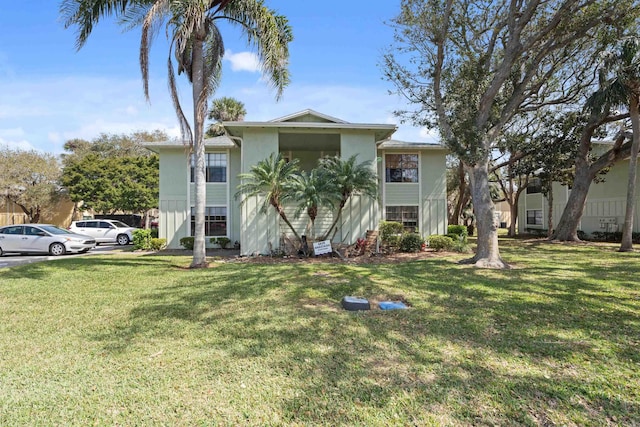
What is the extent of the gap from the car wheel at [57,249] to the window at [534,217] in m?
29.9

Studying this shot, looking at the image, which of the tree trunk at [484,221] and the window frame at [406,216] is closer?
the tree trunk at [484,221]

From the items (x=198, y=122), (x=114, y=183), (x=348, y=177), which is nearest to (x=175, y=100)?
(x=198, y=122)

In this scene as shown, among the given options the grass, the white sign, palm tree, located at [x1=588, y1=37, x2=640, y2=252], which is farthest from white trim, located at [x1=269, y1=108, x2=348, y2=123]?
palm tree, located at [x1=588, y1=37, x2=640, y2=252]

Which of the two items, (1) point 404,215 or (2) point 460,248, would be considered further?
(1) point 404,215

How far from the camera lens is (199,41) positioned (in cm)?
996

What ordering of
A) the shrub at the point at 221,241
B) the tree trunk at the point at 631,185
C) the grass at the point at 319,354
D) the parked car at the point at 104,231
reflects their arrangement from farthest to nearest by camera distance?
the parked car at the point at 104,231 → the shrub at the point at 221,241 → the tree trunk at the point at 631,185 → the grass at the point at 319,354

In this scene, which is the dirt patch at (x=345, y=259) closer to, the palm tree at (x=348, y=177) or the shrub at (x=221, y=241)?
the palm tree at (x=348, y=177)

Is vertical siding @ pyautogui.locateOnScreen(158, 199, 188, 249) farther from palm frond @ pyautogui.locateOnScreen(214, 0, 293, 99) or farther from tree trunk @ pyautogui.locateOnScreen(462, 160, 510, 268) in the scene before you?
tree trunk @ pyautogui.locateOnScreen(462, 160, 510, 268)

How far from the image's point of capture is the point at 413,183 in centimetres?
1669

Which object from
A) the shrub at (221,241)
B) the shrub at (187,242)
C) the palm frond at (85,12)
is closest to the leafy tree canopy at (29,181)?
the shrub at (187,242)

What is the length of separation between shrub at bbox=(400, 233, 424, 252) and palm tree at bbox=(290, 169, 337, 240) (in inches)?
143

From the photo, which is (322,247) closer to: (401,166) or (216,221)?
(216,221)

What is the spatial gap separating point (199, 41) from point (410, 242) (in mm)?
10356

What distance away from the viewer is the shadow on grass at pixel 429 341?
115 inches
